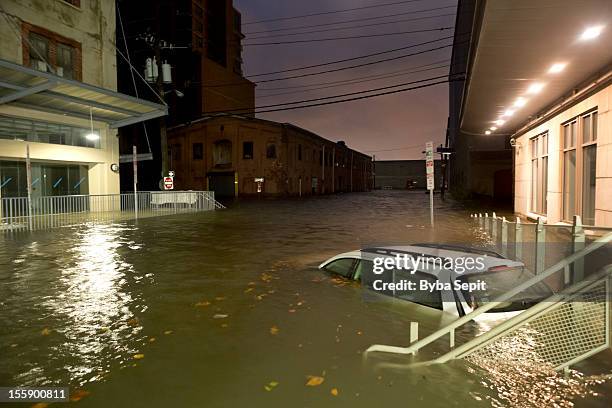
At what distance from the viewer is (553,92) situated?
43.7ft

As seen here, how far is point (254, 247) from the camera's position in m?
12.9

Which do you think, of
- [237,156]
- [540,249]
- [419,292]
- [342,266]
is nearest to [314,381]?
[419,292]

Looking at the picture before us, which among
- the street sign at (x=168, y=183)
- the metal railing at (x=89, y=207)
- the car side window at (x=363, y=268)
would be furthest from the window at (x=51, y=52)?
the car side window at (x=363, y=268)

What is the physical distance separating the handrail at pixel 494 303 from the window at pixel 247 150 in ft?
141

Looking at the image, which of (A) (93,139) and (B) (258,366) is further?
(A) (93,139)

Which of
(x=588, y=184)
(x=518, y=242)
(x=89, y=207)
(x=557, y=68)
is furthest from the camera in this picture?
(x=89, y=207)

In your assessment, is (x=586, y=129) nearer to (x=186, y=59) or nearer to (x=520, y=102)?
(x=520, y=102)

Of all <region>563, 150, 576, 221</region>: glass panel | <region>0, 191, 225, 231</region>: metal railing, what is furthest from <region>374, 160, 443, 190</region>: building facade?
<region>563, 150, 576, 221</region>: glass panel

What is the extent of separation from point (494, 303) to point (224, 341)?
125 inches

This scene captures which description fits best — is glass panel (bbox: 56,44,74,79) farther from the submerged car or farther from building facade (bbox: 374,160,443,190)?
building facade (bbox: 374,160,443,190)

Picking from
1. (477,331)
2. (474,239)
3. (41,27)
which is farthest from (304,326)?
(41,27)

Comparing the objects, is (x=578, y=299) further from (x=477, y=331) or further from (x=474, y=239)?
(x=474, y=239)

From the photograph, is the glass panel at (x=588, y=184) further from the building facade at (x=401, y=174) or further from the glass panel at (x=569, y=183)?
the building facade at (x=401, y=174)

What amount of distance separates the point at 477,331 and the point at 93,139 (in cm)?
2453
